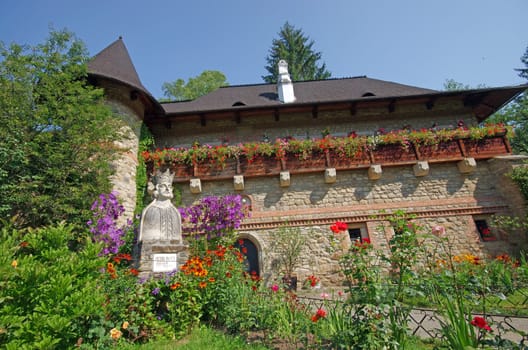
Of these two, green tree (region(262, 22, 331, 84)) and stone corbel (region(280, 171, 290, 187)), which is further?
green tree (region(262, 22, 331, 84))

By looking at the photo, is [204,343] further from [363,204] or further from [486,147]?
[486,147]

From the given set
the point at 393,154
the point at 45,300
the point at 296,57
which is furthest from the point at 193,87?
the point at 45,300

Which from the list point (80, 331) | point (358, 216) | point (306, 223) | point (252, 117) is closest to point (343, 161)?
point (358, 216)

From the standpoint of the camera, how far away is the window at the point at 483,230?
8164 millimetres

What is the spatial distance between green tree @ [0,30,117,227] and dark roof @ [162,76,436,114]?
12.8 feet

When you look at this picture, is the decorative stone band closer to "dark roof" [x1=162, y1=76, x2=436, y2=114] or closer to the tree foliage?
"dark roof" [x1=162, y1=76, x2=436, y2=114]

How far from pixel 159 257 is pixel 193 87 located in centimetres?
1741

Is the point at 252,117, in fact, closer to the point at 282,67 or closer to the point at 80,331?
the point at 282,67

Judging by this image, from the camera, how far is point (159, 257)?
13.3 ft

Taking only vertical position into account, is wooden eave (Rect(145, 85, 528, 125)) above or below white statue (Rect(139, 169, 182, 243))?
above

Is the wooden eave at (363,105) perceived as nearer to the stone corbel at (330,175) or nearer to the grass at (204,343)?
the stone corbel at (330,175)

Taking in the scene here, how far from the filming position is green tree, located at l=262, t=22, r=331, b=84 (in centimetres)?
2145

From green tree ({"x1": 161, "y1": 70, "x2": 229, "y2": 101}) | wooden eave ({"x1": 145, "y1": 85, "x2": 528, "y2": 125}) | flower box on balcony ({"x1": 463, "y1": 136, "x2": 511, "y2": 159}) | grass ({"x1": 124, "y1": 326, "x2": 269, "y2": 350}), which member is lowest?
grass ({"x1": 124, "y1": 326, "x2": 269, "y2": 350})

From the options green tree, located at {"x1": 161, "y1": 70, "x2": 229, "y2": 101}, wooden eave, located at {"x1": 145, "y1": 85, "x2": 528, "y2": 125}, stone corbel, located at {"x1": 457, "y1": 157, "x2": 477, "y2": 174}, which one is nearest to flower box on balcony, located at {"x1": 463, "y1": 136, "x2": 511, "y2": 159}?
stone corbel, located at {"x1": 457, "y1": 157, "x2": 477, "y2": 174}
